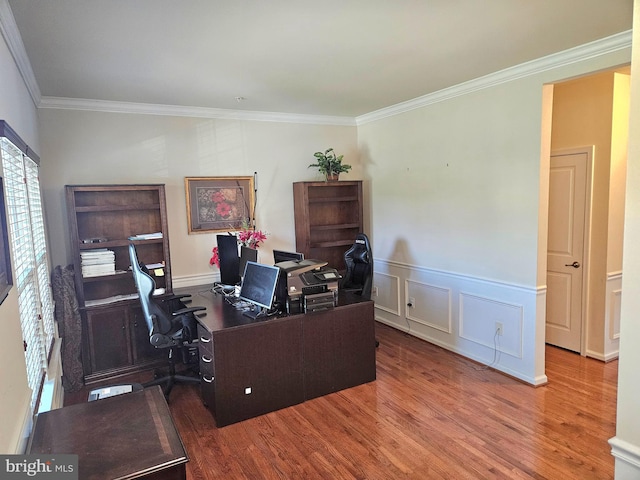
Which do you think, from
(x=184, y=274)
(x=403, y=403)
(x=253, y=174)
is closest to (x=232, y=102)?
(x=253, y=174)

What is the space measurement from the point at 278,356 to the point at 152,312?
1.09 meters

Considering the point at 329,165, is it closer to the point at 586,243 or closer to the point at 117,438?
the point at 586,243

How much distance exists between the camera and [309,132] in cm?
513

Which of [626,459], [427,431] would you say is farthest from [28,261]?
[626,459]

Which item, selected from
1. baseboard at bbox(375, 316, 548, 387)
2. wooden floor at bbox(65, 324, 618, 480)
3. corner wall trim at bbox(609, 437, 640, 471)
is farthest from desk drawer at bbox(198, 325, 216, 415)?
baseboard at bbox(375, 316, 548, 387)

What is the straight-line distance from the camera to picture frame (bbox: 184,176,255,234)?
14.7ft

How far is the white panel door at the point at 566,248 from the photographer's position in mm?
4074

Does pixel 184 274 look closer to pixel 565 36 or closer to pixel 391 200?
pixel 391 200

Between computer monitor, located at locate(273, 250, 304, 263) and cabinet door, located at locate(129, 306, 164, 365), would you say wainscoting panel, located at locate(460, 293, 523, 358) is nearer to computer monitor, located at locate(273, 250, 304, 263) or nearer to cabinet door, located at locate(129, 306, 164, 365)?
computer monitor, located at locate(273, 250, 304, 263)

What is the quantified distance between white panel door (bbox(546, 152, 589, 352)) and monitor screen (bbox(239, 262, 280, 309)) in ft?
9.96

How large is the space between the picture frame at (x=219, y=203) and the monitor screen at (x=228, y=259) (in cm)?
62

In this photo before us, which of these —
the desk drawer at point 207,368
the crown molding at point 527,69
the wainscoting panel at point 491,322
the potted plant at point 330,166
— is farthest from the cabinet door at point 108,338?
the crown molding at point 527,69

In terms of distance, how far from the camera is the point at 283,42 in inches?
104

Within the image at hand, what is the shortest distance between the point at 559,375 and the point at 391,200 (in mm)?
2498
